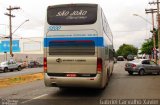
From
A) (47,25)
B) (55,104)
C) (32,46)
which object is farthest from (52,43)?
(32,46)

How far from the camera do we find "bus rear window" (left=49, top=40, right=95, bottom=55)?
13.7m

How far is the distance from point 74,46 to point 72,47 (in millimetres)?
98

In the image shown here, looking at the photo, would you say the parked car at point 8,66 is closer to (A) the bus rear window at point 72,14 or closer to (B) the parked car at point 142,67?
(B) the parked car at point 142,67

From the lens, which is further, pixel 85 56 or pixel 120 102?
pixel 85 56

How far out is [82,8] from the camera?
14.1m

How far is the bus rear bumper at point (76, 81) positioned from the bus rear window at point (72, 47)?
1.10 meters

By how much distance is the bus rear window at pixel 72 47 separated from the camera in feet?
45.0

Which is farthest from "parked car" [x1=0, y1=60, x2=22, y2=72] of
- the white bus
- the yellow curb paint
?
the white bus

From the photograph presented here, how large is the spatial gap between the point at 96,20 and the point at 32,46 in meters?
88.1

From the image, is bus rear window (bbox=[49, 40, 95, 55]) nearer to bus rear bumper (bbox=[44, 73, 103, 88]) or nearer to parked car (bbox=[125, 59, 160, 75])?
bus rear bumper (bbox=[44, 73, 103, 88])

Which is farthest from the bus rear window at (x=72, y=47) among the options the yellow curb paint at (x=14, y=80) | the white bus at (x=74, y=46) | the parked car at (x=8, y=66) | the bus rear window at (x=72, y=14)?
the parked car at (x=8, y=66)

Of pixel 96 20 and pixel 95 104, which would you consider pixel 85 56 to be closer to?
pixel 96 20

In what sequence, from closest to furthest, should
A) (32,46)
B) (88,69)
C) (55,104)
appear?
(55,104), (88,69), (32,46)

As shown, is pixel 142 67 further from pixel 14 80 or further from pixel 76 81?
pixel 76 81
